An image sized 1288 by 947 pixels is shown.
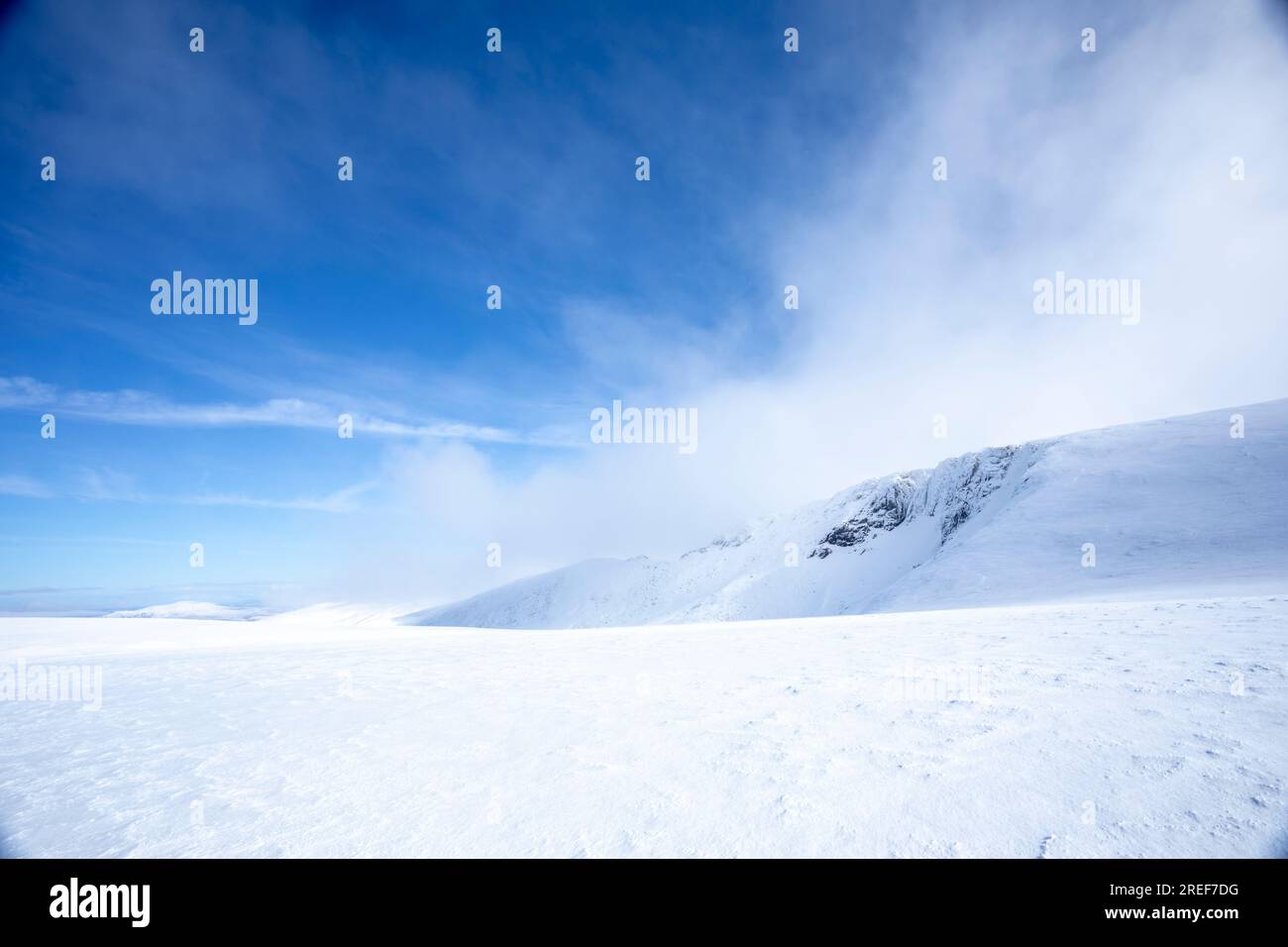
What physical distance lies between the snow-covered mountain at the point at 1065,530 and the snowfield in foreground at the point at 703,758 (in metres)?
18.1

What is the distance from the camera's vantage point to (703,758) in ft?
16.4

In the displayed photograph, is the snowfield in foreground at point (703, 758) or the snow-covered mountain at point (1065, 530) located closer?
the snowfield in foreground at point (703, 758)

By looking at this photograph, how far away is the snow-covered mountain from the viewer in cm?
Answer: 2498

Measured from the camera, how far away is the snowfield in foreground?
3.67m

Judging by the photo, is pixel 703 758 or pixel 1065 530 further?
pixel 1065 530

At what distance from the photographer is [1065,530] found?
3369 centimetres

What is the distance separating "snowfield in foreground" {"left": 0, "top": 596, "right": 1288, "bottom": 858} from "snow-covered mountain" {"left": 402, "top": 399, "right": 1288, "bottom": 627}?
18.1 m

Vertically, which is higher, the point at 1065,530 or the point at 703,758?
the point at 703,758

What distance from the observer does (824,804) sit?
12.9ft

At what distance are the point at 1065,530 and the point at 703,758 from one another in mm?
40727

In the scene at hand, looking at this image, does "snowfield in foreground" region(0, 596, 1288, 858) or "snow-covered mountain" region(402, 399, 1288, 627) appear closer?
"snowfield in foreground" region(0, 596, 1288, 858)

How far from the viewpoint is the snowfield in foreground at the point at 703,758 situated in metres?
3.67
